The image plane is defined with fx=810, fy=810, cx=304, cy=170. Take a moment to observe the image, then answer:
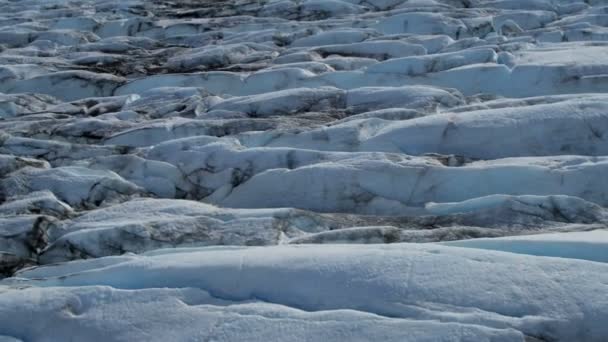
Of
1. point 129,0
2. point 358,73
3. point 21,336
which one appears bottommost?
point 129,0

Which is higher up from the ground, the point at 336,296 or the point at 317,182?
the point at 336,296

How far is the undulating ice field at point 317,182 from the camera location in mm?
3326

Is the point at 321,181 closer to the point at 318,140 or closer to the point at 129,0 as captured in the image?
the point at 318,140

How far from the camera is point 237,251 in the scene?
153 inches

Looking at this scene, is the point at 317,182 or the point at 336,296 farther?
the point at 317,182

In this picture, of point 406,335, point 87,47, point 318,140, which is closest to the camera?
point 406,335

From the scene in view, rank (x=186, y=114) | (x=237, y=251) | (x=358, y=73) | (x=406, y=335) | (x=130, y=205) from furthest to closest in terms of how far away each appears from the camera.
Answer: (x=358, y=73), (x=186, y=114), (x=130, y=205), (x=237, y=251), (x=406, y=335)

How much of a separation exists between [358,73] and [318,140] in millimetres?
2201

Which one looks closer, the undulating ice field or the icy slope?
the icy slope

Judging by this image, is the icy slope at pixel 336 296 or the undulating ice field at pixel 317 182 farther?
the undulating ice field at pixel 317 182

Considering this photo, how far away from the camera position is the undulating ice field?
3.33 m

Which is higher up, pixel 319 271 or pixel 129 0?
pixel 319 271

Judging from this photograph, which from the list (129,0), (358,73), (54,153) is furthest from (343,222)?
(129,0)

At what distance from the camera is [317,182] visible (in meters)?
5.33
